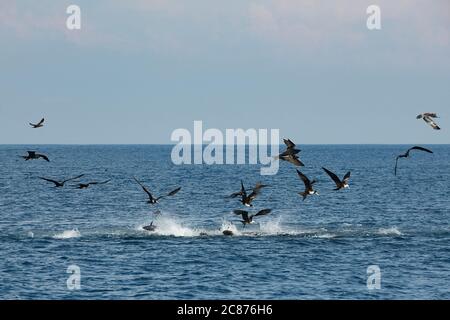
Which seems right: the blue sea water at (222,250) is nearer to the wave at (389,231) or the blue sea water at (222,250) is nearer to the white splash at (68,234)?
the white splash at (68,234)

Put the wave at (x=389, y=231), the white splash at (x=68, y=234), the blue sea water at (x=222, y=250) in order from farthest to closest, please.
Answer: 1. the wave at (x=389, y=231)
2. the white splash at (x=68, y=234)
3. the blue sea water at (x=222, y=250)

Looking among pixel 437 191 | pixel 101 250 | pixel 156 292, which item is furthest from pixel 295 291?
pixel 437 191

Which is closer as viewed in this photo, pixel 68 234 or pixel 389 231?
pixel 68 234

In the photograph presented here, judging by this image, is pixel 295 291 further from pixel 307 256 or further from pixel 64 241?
pixel 64 241

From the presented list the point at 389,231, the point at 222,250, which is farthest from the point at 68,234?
the point at 389,231

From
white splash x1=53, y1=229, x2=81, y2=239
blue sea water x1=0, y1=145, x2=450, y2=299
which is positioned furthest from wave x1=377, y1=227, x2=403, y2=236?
white splash x1=53, y1=229, x2=81, y2=239

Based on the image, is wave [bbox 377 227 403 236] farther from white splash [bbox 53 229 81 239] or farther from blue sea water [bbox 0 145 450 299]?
white splash [bbox 53 229 81 239]

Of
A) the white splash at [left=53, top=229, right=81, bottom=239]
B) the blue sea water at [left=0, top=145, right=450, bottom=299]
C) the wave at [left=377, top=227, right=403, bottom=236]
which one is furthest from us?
the wave at [left=377, top=227, right=403, bottom=236]

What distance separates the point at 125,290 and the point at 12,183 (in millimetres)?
109733

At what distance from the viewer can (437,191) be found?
125438 millimetres

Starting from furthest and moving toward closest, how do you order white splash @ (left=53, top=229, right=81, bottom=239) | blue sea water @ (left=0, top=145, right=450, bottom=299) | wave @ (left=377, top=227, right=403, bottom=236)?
wave @ (left=377, top=227, right=403, bottom=236), white splash @ (left=53, top=229, right=81, bottom=239), blue sea water @ (left=0, top=145, right=450, bottom=299)

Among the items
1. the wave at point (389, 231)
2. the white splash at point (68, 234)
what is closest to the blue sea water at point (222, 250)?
the white splash at point (68, 234)

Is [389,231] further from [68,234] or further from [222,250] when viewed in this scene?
[68,234]
